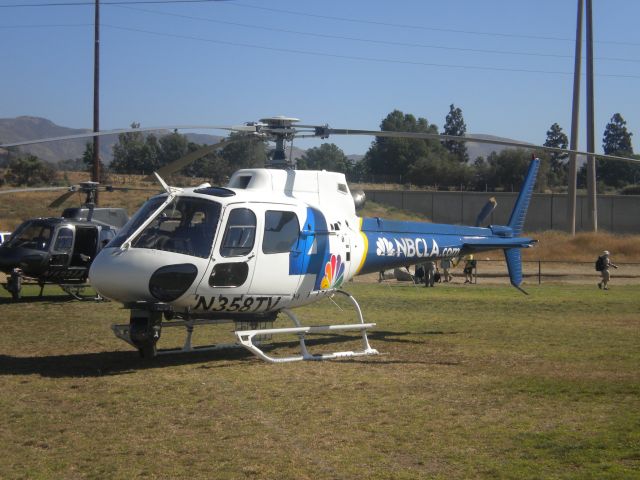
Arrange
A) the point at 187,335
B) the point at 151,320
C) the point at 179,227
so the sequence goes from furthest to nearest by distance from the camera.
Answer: the point at 187,335
the point at 179,227
the point at 151,320

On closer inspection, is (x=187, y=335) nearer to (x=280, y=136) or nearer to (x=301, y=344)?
(x=301, y=344)

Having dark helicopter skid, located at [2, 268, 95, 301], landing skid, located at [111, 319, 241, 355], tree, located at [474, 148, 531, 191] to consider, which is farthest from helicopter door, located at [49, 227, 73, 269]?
tree, located at [474, 148, 531, 191]

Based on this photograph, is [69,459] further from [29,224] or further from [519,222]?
[29,224]

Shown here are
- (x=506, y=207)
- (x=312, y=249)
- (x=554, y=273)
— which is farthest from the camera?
(x=506, y=207)

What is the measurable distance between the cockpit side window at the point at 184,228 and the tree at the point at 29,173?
195 ft

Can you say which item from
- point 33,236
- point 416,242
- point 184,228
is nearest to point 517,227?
point 416,242

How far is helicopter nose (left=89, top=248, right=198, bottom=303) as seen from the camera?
11.2 m

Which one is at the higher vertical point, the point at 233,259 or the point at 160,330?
the point at 233,259

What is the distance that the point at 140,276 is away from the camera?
36.8 ft

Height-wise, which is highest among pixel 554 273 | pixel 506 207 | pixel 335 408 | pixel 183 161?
pixel 183 161

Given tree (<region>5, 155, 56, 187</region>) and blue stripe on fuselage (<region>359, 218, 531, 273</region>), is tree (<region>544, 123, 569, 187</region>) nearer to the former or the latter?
tree (<region>5, 155, 56, 187</region>)

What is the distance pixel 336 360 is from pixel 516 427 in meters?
4.78

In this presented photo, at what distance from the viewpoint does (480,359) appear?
43.2 feet

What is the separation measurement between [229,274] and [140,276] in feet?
4.37
